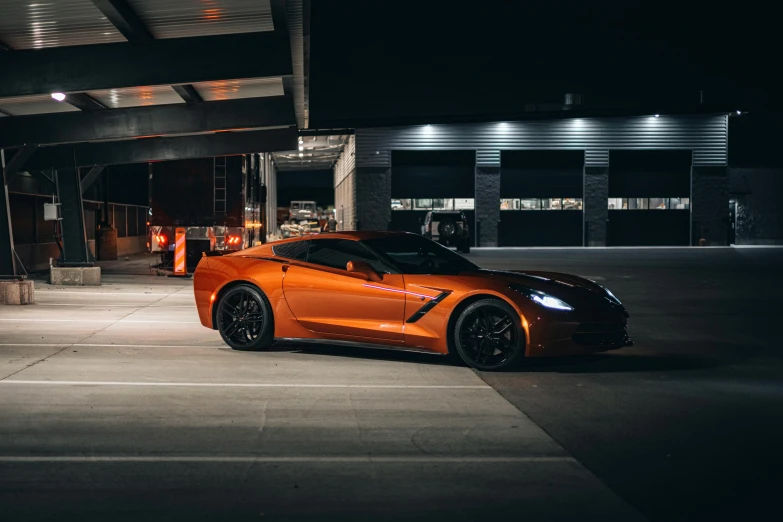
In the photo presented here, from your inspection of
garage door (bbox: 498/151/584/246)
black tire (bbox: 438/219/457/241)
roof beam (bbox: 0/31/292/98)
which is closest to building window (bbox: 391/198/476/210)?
garage door (bbox: 498/151/584/246)

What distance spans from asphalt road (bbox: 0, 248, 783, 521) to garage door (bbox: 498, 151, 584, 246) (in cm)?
4322

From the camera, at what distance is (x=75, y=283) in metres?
21.2

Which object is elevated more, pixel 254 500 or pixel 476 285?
pixel 476 285

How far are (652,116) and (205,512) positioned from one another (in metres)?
51.9

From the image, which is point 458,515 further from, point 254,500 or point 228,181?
point 228,181

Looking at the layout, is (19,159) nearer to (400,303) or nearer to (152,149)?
(152,149)

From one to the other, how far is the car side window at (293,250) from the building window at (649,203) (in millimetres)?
46754

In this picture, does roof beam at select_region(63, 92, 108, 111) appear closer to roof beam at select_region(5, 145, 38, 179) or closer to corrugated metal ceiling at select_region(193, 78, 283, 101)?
roof beam at select_region(5, 145, 38, 179)

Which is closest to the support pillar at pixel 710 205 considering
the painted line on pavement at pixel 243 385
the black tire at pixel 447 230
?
the black tire at pixel 447 230

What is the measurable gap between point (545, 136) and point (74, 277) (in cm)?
3636

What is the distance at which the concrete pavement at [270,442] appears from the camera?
4.89m

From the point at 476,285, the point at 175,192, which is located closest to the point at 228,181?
the point at 175,192

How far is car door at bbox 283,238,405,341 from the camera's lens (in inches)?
381

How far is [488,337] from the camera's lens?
9320 mm
